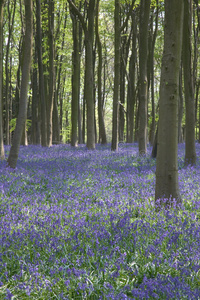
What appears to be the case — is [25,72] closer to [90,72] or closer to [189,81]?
[189,81]

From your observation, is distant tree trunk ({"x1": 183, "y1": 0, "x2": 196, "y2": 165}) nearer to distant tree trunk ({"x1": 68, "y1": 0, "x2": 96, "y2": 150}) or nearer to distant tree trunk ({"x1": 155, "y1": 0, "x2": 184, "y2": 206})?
distant tree trunk ({"x1": 155, "y1": 0, "x2": 184, "y2": 206})

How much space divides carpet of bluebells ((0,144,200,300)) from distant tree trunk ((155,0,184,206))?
505mm

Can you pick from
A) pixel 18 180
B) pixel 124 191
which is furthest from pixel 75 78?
pixel 124 191

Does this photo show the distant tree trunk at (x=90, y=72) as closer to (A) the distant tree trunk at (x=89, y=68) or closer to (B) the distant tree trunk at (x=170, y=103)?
(A) the distant tree trunk at (x=89, y=68)

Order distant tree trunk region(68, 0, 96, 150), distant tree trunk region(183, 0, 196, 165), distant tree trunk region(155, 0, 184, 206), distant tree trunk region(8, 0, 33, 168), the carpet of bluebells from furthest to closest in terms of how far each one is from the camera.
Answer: distant tree trunk region(68, 0, 96, 150)
distant tree trunk region(183, 0, 196, 165)
distant tree trunk region(8, 0, 33, 168)
distant tree trunk region(155, 0, 184, 206)
the carpet of bluebells

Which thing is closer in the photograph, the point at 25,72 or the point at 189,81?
the point at 25,72

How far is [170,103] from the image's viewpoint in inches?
241

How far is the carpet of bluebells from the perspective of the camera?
3182mm

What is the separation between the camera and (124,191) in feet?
24.1

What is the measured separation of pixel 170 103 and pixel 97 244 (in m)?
3.15

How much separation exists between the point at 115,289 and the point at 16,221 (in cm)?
253

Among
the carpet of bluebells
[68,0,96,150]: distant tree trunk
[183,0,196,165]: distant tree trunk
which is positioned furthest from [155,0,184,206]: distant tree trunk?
[68,0,96,150]: distant tree trunk

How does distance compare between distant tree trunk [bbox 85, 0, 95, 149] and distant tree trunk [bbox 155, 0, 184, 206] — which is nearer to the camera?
distant tree trunk [bbox 155, 0, 184, 206]

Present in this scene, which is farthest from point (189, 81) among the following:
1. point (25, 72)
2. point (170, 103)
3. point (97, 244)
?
point (97, 244)
